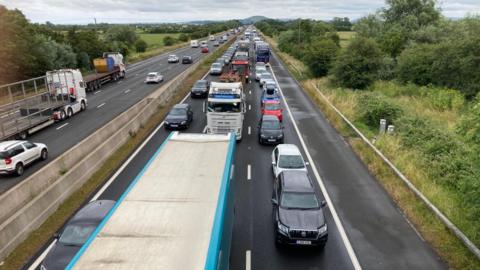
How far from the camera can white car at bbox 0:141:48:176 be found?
1811 cm

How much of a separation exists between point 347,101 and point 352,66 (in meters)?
10.2

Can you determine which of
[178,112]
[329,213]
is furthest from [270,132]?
[329,213]

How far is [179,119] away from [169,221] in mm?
19316

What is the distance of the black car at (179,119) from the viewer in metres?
26.1

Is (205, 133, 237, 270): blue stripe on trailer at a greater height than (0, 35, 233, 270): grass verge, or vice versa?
(205, 133, 237, 270): blue stripe on trailer

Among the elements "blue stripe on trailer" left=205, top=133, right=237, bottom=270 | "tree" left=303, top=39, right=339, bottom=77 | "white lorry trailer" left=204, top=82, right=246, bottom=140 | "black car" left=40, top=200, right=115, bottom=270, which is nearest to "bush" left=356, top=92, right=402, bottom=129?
"white lorry trailer" left=204, top=82, right=246, bottom=140

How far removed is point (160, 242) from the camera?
675 centimetres

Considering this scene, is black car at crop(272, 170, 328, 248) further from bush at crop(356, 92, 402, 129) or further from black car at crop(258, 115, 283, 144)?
bush at crop(356, 92, 402, 129)

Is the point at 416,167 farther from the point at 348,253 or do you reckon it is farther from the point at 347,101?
the point at 347,101

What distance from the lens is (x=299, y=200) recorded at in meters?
13.3

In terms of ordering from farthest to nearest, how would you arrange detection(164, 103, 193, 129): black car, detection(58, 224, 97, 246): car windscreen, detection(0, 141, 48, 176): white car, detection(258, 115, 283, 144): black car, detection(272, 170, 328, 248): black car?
detection(164, 103, 193, 129): black car, detection(258, 115, 283, 144): black car, detection(0, 141, 48, 176): white car, detection(272, 170, 328, 248): black car, detection(58, 224, 97, 246): car windscreen

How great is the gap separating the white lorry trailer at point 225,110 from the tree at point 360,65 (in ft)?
76.6

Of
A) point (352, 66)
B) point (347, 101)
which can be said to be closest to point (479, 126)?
point (347, 101)

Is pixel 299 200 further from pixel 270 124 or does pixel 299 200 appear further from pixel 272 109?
pixel 272 109
